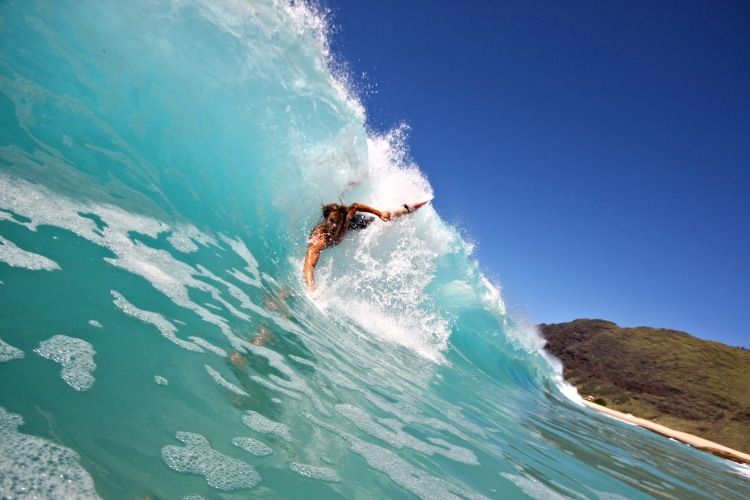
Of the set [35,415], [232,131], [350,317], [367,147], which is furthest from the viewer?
[367,147]

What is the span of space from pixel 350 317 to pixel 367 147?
6.04 meters

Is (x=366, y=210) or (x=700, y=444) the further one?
(x=700, y=444)

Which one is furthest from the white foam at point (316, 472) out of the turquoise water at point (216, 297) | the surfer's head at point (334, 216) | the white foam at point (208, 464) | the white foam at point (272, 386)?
the surfer's head at point (334, 216)

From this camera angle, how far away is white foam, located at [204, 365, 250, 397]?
2740mm

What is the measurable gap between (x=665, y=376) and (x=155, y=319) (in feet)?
186

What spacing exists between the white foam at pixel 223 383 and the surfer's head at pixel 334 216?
19.2 feet

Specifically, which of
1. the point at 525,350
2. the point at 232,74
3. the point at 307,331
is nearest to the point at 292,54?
the point at 232,74

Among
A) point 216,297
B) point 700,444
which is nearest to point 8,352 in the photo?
point 216,297

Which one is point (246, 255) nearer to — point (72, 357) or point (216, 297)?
point (216, 297)

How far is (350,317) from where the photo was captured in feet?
25.3

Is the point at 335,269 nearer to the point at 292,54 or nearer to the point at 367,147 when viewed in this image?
the point at 367,147

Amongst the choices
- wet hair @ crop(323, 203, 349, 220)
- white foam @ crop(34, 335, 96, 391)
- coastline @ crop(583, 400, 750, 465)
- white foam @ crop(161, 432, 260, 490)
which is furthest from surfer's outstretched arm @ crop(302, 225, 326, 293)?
coastline @ crop(583, 400, 750, 465)

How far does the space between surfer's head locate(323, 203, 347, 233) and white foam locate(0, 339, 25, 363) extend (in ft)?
21.8

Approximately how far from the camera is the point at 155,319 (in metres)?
3.19
